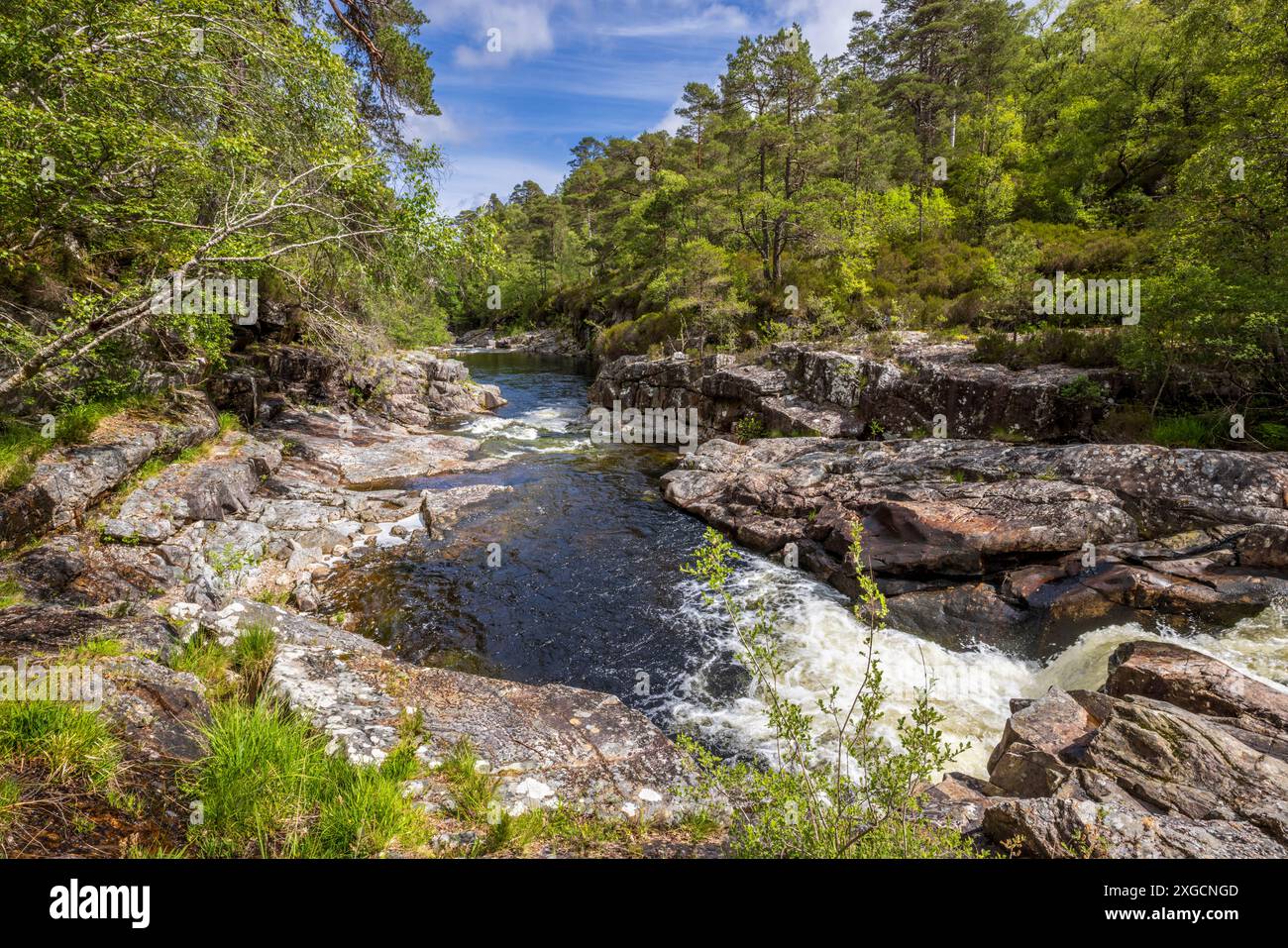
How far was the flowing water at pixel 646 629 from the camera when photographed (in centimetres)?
799

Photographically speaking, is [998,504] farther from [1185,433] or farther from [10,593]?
[10,593]

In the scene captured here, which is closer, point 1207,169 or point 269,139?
point 269,139

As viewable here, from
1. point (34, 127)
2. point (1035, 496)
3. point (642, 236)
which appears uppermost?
point (642, 236)

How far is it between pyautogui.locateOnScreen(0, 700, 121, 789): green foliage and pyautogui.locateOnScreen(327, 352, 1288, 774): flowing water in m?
5.70

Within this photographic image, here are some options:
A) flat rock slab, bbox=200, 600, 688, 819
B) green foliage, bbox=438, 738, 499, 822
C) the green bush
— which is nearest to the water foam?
flat rock slab, bbox=200, 600, 688, 819

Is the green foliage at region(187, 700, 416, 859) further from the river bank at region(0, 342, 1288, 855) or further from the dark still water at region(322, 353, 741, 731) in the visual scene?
the dark still water at region(322, 353, 741, 731)

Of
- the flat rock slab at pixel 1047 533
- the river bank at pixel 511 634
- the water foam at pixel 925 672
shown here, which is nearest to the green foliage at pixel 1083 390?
the flat rock slab at pixel 1047 533

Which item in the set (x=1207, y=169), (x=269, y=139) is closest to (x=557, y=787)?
(x=269, y=139)

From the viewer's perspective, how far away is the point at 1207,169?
11094mm

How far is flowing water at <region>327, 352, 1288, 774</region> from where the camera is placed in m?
7.99

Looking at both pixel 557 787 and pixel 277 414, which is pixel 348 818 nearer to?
pixel 557 787

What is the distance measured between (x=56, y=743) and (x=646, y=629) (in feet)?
26.7

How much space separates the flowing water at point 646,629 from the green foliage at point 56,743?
570 cm

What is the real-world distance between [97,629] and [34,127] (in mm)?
5946
